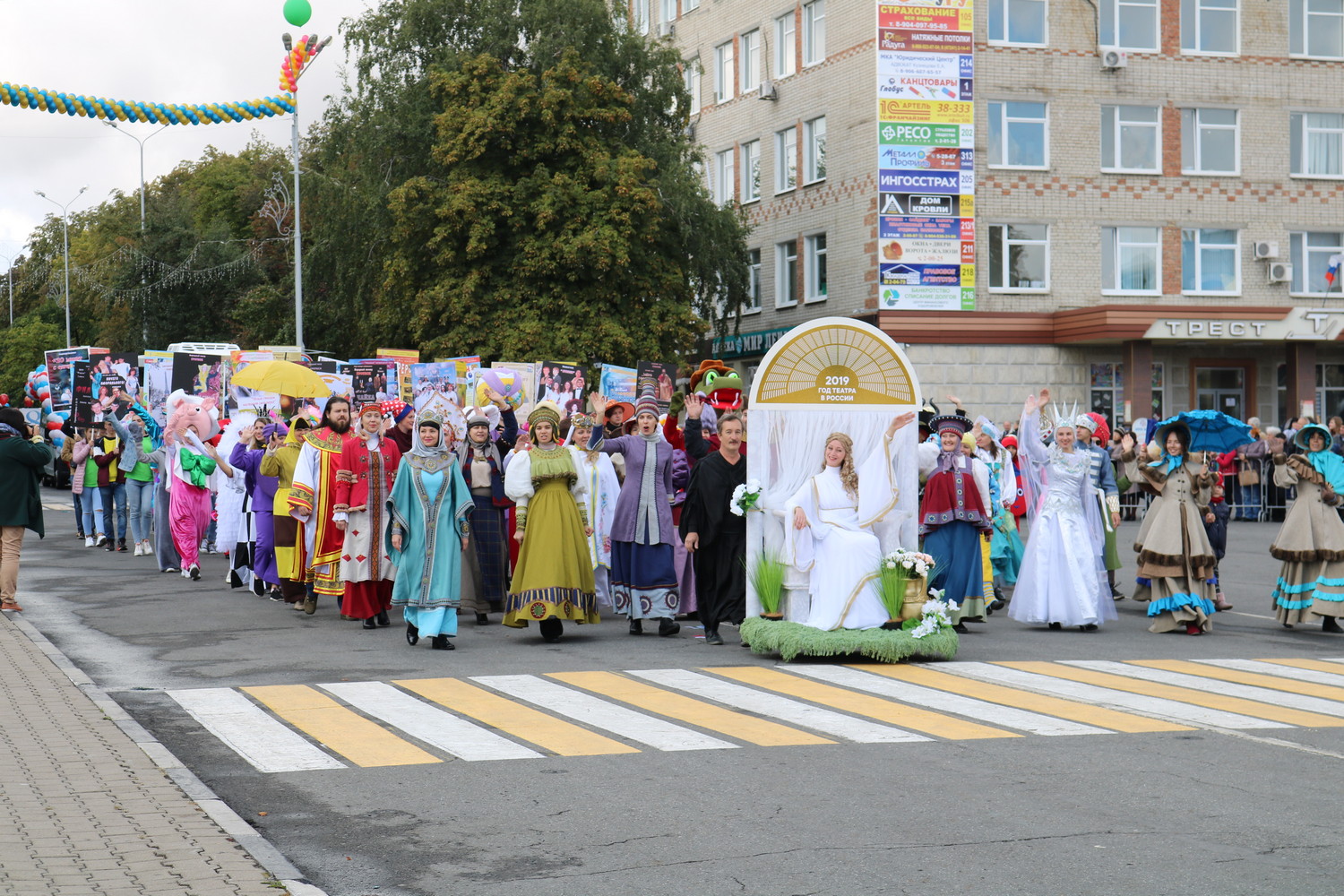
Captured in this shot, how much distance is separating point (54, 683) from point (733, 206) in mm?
32771

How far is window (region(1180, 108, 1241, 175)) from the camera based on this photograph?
4016cm

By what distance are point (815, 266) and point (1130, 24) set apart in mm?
9700

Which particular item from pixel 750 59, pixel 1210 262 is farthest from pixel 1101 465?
pixel 750 59

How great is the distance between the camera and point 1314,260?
41469 mm

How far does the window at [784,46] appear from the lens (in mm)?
43188

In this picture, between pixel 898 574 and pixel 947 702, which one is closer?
pixel 947 702

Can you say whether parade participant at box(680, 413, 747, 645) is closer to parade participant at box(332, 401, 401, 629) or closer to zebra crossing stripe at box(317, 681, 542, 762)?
parade participant at box(332, 401, 401, 629)

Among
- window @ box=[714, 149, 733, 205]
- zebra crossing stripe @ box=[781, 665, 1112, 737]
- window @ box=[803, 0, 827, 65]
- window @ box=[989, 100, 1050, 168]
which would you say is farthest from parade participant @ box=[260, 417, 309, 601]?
window @ box=[714, 149, 733, 205]

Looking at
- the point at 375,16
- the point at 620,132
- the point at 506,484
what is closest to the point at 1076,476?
the point at 506,484

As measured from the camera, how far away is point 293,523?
52.5 feet

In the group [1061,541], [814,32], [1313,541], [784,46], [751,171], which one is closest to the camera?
[1313,541]

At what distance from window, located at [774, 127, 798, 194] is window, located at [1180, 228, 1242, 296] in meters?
10.1

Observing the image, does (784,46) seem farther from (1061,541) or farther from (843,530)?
(843,530)

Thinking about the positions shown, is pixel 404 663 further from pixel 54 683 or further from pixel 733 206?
pixel 733 206
